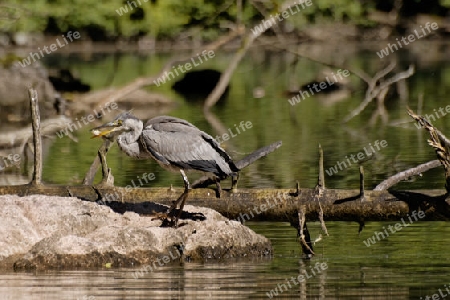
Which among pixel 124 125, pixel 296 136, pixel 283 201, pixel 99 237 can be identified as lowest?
pixel 99 237

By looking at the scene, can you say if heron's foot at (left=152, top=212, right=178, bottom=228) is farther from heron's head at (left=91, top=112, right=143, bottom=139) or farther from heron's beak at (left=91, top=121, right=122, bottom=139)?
heron's beak at (left=91, top=121, right=122, bottom=139)

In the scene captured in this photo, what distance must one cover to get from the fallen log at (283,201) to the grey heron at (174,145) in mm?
771

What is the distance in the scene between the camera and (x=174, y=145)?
48.1ft

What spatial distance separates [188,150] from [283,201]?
1413mm

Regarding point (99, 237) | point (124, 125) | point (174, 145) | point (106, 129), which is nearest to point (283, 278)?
point (99, 237)

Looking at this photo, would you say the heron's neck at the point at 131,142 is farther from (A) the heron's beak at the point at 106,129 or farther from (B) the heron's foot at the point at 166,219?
(B) the heron's foot at the point at 166,219

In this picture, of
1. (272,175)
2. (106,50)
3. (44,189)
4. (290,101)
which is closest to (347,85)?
(290,101)

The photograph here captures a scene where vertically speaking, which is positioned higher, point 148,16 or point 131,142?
point 148,16

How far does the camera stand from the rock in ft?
45.2

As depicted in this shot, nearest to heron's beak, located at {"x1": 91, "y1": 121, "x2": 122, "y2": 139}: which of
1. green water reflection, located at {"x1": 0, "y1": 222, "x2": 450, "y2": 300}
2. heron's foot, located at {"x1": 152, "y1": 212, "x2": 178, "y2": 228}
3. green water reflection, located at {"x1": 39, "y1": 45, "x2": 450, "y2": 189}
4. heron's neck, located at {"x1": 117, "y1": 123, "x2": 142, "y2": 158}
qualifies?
heron's neck, located at {"x1": 117, "y1": 123, "x2": 142, "y2": 158}

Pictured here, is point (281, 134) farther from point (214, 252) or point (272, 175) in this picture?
point (214, 252)

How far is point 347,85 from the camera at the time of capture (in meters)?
50.5

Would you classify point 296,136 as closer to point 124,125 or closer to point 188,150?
point 188,150

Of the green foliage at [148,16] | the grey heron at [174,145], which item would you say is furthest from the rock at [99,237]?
the green foliage at [148,16]
